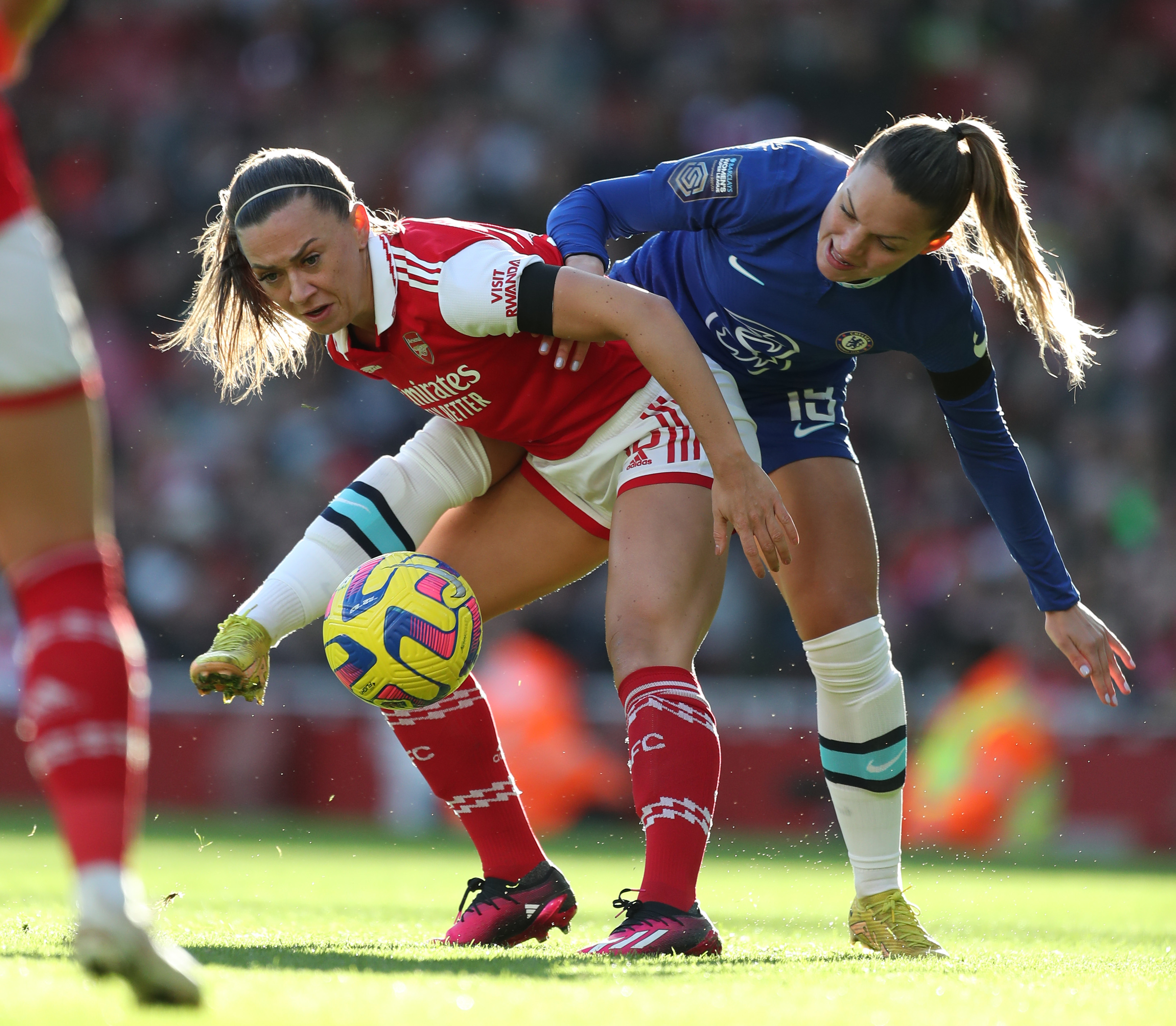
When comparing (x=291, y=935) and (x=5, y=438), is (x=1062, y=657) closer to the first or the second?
(x=291, y=935)

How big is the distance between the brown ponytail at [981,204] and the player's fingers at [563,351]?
0.79 meters

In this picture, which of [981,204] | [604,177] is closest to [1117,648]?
[981,204]

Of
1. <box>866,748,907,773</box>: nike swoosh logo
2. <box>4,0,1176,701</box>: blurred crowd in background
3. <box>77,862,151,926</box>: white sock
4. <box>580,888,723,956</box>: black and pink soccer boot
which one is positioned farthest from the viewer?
<box>4,0,1176,701</box>: blurred crowd in background

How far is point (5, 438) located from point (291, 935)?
177cm

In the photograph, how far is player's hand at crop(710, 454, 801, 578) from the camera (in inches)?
123

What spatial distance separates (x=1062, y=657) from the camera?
35.1 feet

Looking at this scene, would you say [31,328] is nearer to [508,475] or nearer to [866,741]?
[508,475]

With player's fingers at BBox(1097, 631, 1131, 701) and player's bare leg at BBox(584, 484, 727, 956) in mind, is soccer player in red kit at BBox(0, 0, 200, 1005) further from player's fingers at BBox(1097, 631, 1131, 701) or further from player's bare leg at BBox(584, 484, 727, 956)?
player's fingers at BBox(1097, 631, 1131, 701)

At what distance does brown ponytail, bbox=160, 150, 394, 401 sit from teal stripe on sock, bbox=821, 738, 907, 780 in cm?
174

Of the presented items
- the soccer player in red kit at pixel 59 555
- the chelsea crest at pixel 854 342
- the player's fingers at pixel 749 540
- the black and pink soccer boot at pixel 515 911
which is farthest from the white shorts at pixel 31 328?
the chelsea crest at pixel 854 342

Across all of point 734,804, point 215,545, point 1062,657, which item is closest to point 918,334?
point 734,804

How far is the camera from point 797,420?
384 cm

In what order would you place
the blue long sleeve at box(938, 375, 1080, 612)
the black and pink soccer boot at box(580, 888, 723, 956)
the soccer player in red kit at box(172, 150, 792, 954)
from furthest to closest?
the blue long sleeve at box(938, 375, 1080, 612) → the soccer player in red kit at box(172, 150, 792, 954) → the black and pink soccer boot at box(580, 888, 723, 956)

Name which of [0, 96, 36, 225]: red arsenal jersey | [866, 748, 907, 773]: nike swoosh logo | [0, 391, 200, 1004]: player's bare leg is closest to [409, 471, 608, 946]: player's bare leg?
[866, 748, 907, 773]: nike swoosh logo
